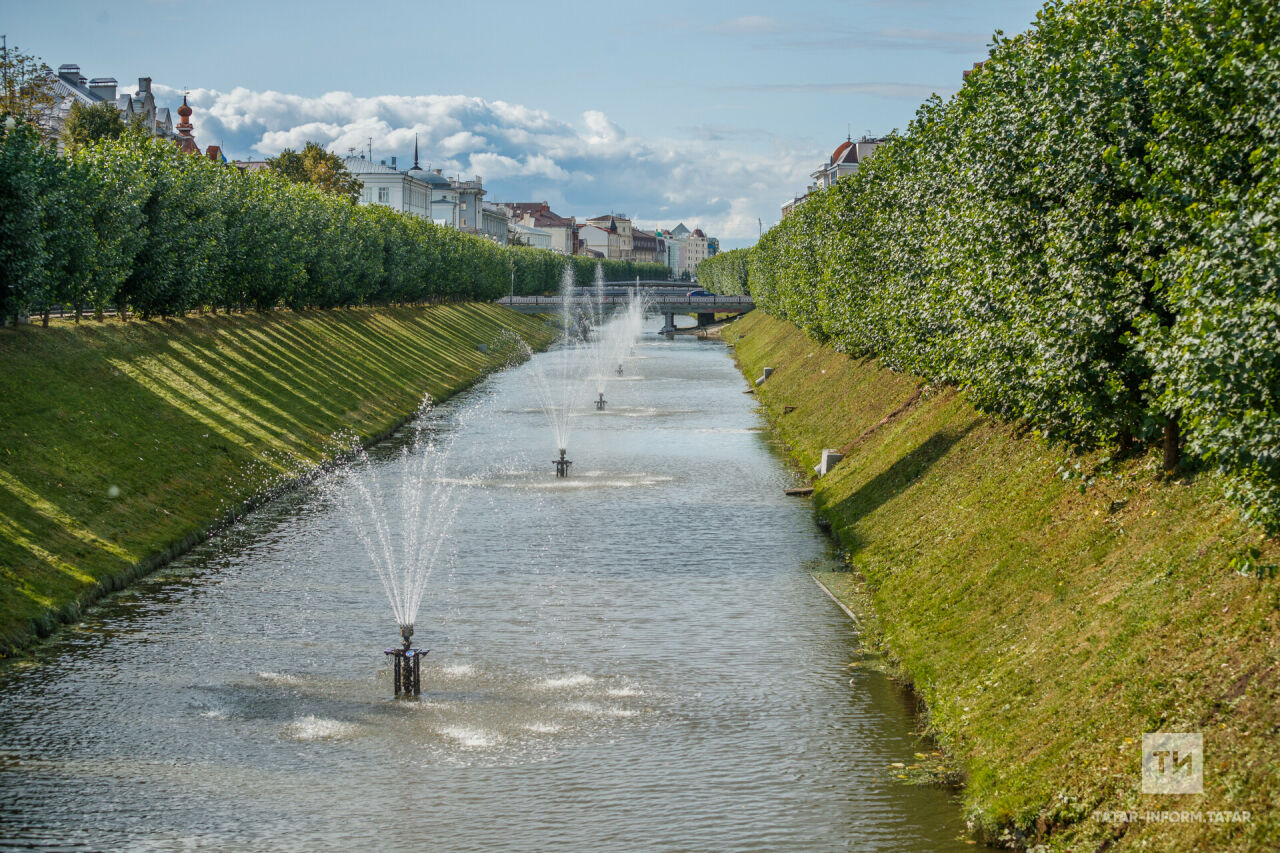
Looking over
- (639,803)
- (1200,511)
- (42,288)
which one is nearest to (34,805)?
(639,803)

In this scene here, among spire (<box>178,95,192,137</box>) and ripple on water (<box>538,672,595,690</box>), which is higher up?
spire (<box>178,95,192,137</box>)

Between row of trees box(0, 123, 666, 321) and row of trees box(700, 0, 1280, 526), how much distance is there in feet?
106

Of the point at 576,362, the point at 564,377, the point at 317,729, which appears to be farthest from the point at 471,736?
the point at 576,362

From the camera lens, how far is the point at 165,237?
59.6 metres

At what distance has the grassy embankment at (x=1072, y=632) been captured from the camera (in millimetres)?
15461

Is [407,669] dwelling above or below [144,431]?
below

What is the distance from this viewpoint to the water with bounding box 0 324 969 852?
60.5 ft

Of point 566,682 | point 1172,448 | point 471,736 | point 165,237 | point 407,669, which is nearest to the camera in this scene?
point 471,736

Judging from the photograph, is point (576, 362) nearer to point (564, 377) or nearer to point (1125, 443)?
point (564, 377)

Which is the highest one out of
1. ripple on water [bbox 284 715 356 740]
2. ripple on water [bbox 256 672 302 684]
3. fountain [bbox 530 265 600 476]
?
fountain [bbox 530 265 600 476]

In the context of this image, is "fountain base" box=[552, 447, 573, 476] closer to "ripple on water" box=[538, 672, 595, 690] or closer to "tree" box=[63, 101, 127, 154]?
"ripple on water" box=[538, 672, 595, 690]

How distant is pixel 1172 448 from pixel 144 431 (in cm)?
3380

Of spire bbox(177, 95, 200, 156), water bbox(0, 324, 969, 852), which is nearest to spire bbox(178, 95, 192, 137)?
spire bbox(177, 95, 200, 156)

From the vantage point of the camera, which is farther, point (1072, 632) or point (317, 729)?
point (317, 729)
